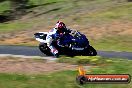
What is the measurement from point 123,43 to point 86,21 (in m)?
10.8

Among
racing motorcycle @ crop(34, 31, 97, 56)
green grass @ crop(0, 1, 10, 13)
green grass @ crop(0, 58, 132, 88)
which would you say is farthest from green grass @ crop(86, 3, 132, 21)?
green grass @ crop(0, 58, 132, 88)

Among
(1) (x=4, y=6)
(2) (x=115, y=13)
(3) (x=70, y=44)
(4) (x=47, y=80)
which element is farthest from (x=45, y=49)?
(1) (x=4, y=6)

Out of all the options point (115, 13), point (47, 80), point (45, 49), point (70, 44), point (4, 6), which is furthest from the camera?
point (4, 6)

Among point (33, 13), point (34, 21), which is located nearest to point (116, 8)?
point (34, 21)

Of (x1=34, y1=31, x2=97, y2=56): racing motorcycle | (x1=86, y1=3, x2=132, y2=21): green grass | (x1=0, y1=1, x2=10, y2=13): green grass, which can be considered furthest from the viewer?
(x1=0, y1=1, x2=10, y2=13): green grass

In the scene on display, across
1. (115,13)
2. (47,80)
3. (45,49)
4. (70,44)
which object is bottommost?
(115,13)

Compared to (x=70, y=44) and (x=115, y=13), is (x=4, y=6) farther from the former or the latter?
(x=70, y=44)

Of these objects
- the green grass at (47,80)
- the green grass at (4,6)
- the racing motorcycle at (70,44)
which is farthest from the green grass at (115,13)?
the green grass at (47,80)

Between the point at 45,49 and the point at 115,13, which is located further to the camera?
the point at 115,13

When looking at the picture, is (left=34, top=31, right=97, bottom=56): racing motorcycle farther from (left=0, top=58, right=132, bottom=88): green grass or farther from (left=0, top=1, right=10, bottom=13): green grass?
(left=0, top=1, right=10, bottom=13): green grass

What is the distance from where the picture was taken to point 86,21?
47938mm

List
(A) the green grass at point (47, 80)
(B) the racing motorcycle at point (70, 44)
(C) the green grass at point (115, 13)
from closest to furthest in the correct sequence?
(A) the green grass at point (47, 80)
(B) the racing motorcycle at point (70, 44)
(C) the green grass at point (115, 13)

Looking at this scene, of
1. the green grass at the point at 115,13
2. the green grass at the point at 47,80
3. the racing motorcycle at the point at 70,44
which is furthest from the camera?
the green grass at the point at 115,13

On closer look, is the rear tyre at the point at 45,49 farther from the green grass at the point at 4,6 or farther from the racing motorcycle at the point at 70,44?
the green grass at the point at 4,6
